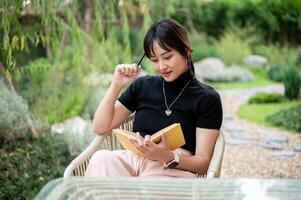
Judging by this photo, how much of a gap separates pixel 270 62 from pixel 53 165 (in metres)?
7.67

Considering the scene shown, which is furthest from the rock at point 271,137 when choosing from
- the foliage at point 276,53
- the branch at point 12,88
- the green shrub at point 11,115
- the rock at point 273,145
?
the foliage at point 276,53

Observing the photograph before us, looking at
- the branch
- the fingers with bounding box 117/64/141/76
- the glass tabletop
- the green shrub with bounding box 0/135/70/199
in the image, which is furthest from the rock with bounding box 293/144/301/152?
the glass tabletop

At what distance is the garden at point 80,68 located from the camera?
3.64 metres

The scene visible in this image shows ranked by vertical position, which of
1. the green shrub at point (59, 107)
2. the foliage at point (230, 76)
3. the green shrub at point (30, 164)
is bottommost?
the foliage at point (230, 76)

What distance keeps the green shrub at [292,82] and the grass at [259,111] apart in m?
0.15

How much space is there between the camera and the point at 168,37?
2.21 m

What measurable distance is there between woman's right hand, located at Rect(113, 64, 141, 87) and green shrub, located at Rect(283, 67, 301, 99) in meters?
5.15

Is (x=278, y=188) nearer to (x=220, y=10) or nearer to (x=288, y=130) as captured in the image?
(x=288, y=130)

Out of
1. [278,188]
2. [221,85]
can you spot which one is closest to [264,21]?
[221,85]

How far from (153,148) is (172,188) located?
18.3 inches

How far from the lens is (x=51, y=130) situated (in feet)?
15.4

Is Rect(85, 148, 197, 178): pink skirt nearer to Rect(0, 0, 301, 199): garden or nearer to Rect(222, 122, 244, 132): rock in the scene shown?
Rect(0, 0, 301, 199): garden

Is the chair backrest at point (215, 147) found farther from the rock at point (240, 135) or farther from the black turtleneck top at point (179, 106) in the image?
the rock at point (240, 135)

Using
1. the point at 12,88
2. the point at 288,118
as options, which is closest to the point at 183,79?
the point at 12,88
